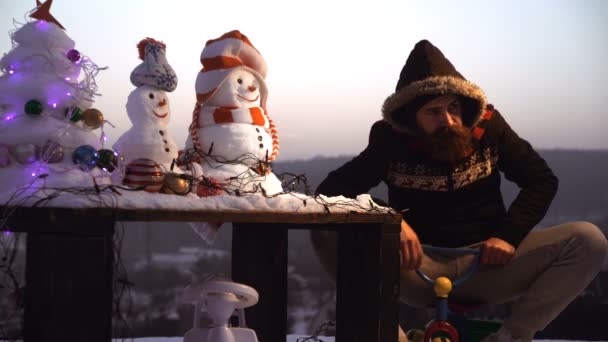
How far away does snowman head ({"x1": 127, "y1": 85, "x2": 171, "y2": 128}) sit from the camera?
156 centimetres

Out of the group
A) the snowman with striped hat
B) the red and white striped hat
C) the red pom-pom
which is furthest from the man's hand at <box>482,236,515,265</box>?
the red pom-pom

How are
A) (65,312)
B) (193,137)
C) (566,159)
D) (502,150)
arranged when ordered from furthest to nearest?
(566,159) → (502,150) → (193,137) → (65,312)

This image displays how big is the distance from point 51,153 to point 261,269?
0.76m

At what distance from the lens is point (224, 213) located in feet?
4.50

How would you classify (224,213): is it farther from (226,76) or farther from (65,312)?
(226,76)

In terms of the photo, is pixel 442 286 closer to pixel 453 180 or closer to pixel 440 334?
pixel 440 334

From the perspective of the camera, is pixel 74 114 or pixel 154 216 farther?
pixel 74 114

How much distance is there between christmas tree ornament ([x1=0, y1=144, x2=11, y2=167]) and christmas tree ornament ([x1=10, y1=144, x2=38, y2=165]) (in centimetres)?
2

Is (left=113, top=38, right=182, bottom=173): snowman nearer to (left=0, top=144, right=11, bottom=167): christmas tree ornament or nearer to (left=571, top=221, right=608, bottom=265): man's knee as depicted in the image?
(left=0, top=144, right=11, bottom=167): christmas tree ornament

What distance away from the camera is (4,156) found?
1449 mm

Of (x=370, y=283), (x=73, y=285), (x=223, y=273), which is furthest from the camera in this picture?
(x=223, y=273)

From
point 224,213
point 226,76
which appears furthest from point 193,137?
point 224,213

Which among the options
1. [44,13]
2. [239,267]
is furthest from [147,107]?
[239,267]

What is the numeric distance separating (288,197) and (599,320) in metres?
2.29
